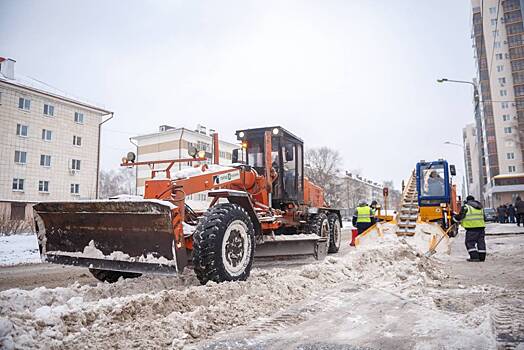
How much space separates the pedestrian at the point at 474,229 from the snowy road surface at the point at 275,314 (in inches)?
99.2

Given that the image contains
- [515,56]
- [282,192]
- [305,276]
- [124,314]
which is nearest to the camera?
[124,314]

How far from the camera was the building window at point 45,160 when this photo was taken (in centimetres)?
2788

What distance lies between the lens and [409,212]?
10.9m

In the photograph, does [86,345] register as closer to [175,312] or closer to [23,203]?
[175,312]

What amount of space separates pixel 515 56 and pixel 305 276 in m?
73.1

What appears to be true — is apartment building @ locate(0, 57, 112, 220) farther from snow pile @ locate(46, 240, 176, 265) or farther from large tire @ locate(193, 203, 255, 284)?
large tire @ locate(193, 203, 255, 284)

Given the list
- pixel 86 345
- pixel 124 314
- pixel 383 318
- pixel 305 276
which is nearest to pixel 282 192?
pixel 305 276

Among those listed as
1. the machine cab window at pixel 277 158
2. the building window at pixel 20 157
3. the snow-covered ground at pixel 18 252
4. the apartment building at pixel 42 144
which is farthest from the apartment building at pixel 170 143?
the machine cab window at pixel 277 158

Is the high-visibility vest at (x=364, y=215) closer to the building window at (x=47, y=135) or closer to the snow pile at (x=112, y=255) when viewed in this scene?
the snow pile at (x=112, y=255)

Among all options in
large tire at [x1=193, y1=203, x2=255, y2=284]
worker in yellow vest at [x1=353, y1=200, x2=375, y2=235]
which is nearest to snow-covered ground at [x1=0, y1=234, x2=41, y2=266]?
large tire at [x1=193, y1=203, x2=255, y2=284]

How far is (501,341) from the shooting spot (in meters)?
2.78

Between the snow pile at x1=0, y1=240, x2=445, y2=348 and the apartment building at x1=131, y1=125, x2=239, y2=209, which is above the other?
the apartment building at x1=131, y1=125, x2=239, y2=209

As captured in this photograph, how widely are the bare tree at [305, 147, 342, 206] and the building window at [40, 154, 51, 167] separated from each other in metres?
29.3

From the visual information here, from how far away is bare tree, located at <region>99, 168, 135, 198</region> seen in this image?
233ft
